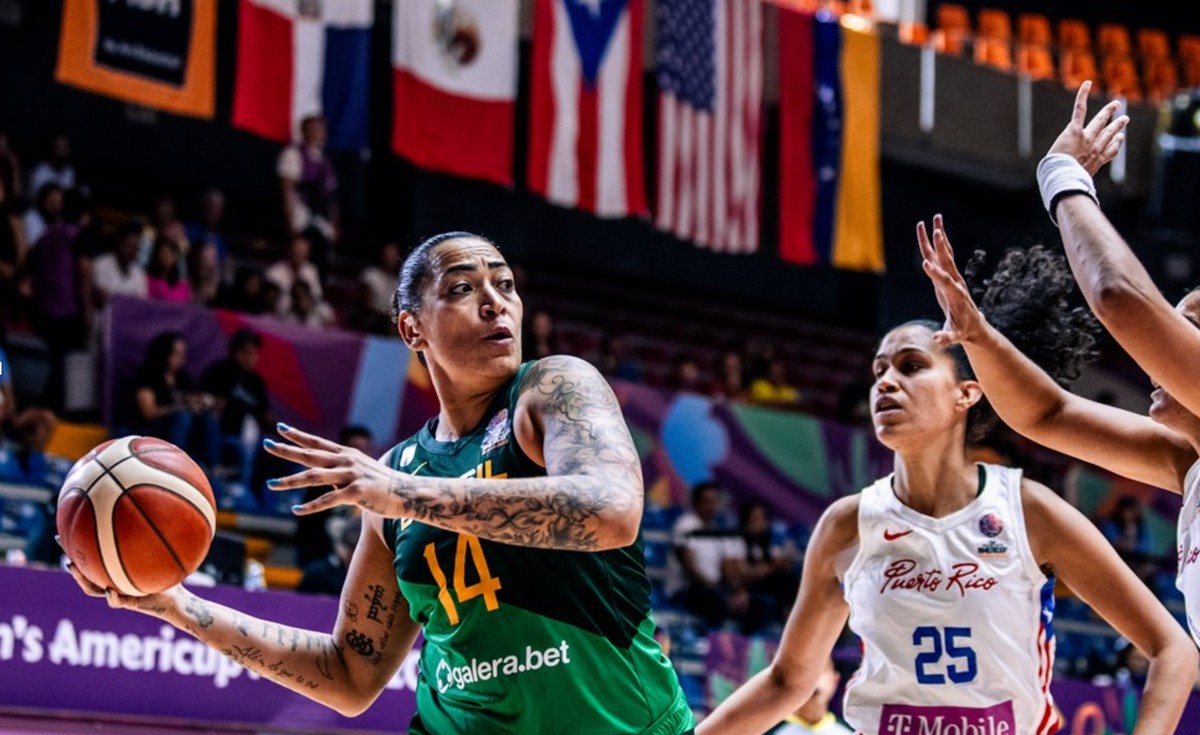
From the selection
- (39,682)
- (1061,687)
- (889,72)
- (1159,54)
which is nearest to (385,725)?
(39,682)

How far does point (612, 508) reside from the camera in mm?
2789

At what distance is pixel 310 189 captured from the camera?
12688mm

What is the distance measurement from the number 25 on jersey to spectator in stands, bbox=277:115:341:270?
9.58 meters

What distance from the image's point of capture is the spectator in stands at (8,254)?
10836 millimetres

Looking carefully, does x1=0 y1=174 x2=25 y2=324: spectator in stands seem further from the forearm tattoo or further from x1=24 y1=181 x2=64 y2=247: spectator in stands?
the forearm tattoo

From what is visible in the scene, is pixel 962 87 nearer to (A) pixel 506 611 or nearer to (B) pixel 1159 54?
(B) pixel 1159 54

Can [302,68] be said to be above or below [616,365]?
above

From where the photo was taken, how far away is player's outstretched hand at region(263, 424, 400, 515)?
2.60 m

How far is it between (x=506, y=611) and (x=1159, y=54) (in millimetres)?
21041

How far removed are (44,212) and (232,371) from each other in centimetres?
188

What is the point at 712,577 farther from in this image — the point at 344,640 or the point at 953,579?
the point at 344,640

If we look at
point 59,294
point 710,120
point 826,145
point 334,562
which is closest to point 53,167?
point 59,294

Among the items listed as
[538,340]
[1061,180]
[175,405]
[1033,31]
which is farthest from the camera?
[1033,31]

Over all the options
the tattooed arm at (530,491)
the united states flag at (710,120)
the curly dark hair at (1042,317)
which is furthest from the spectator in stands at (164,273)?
the tattooed arm at (530,491)
